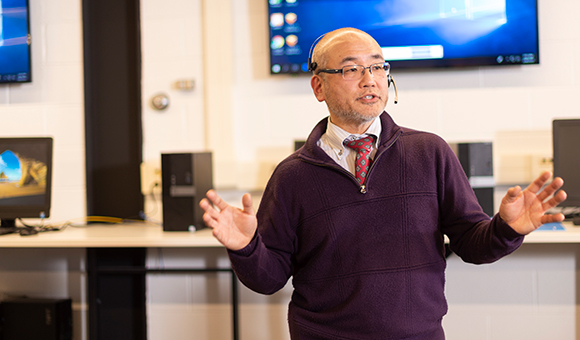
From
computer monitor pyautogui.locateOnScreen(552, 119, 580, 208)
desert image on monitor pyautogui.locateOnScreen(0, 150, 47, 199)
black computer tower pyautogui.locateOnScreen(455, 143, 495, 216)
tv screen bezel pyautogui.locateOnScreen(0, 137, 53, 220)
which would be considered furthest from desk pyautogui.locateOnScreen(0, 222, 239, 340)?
computer monitor pyautogui.locateOnScreen(552, 119, 580, 208)

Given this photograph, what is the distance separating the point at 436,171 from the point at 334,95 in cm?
36

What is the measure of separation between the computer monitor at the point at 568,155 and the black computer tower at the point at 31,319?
2578 millimetres

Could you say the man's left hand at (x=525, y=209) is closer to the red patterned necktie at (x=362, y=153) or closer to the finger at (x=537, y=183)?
the finger at (x=537, y=183)

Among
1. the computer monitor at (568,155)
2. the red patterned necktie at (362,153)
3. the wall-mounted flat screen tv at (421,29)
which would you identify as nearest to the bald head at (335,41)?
the red patterned necktie at (362,153)

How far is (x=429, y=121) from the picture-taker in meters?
2.55

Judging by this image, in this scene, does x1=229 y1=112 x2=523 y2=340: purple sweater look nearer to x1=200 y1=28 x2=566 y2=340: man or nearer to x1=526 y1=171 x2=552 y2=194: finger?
x1=200 y1=28 x2=566 y2=340: man

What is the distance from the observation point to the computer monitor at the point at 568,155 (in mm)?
2178

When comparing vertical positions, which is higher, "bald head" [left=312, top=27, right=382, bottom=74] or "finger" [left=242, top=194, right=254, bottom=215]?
"bald head" [left=312, top=27, right=382, bottom=74]

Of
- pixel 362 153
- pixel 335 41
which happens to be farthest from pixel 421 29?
pixel 362 153

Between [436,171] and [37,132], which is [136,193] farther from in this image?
[436,171]

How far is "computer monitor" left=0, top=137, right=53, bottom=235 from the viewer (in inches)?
94.7

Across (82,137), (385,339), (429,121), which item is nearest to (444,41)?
(429,121)

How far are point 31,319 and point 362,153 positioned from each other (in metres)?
2.11

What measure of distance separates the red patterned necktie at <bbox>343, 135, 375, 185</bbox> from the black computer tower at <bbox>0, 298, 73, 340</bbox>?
1972 millimetres
